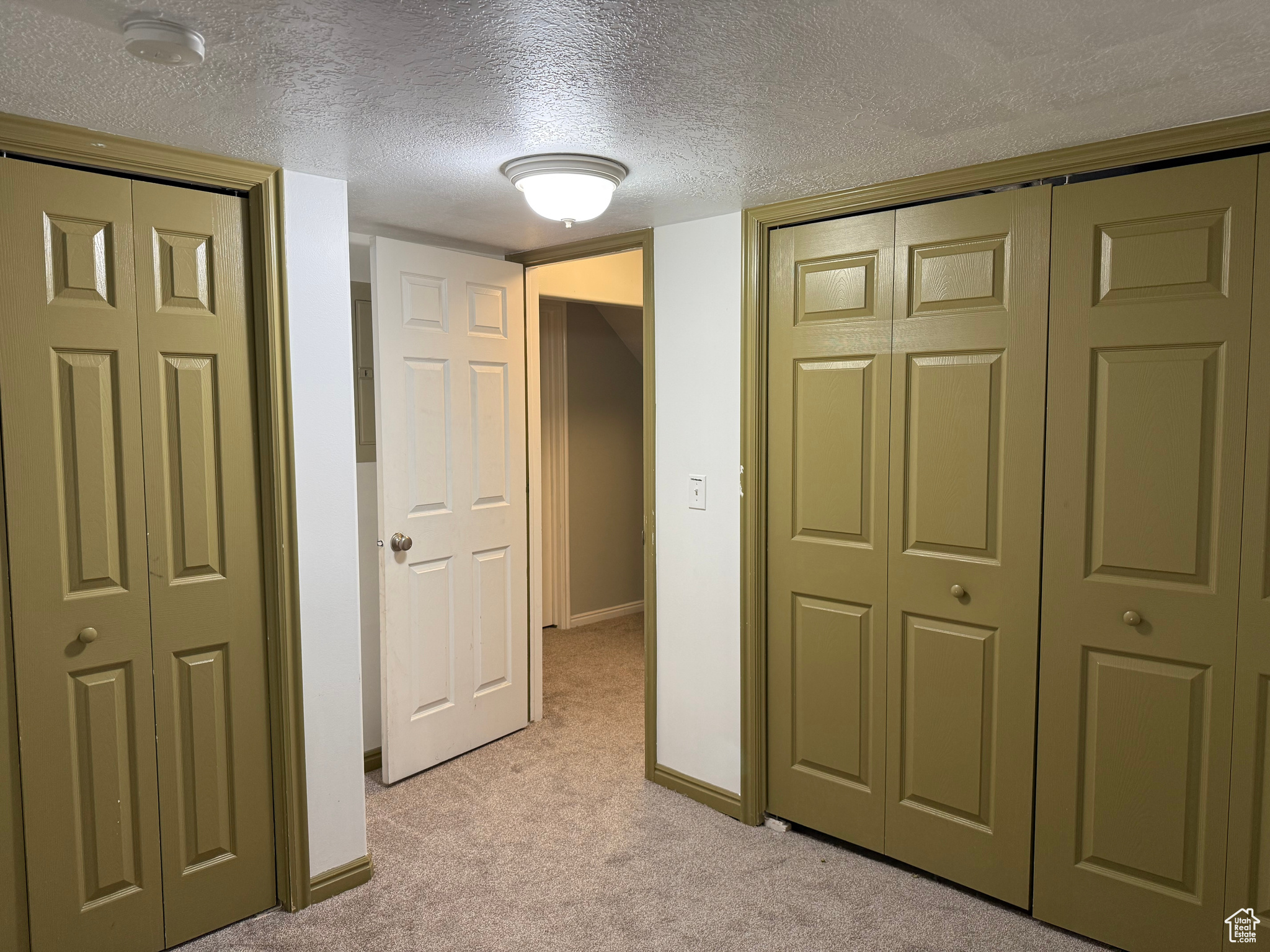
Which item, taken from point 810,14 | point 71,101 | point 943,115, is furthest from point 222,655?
point 943,115

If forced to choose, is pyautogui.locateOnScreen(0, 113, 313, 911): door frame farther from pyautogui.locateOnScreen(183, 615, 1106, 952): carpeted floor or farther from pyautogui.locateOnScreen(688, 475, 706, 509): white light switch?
pyautogui.locateOnScreen(688, 475, 706, 509): white light switch

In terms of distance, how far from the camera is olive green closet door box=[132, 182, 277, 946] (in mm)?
2094

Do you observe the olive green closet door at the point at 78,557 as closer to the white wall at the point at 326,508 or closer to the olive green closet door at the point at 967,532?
the white wall at the point at 326,508

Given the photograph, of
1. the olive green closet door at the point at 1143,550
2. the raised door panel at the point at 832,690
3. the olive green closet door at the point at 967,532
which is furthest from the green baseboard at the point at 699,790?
the olive green closet door at the point at 1143,550

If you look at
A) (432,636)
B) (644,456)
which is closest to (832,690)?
(644,456)

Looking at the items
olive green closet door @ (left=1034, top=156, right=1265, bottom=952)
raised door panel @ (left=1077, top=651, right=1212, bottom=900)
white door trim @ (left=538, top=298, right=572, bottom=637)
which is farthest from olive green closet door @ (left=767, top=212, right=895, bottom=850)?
white door trim @ (left=538, top=298, right=572, bottom=637)

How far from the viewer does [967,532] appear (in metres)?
2.32

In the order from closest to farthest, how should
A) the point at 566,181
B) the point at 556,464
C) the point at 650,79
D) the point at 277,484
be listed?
the point at 650,79, the point at 566,181, the point at 277,484, the point at 556,464

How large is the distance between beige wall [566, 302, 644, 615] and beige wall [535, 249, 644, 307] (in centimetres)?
65

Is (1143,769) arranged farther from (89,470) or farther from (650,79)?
(89,470)

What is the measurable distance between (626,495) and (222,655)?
3.45m

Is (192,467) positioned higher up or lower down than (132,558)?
higher up

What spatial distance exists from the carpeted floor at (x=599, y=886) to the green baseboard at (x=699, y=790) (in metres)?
0.05

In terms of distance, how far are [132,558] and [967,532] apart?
2258 mm
